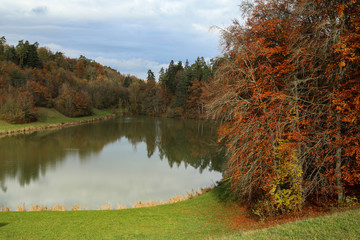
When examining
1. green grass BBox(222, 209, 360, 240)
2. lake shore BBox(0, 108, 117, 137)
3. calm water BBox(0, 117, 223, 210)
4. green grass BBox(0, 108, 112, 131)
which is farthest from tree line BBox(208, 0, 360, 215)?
green grass BBox(0, 108, 112, 131)

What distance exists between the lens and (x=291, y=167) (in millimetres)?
9109

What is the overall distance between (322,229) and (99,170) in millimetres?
18254

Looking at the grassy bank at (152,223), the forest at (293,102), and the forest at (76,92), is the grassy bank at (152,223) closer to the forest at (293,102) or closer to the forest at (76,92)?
the forest at (293,102)

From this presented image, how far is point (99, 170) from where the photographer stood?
70.2 ft

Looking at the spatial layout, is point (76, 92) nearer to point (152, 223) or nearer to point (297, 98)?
point (152, 223)

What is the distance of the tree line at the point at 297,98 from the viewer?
27.4 ft

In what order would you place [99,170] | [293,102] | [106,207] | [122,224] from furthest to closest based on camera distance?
[99,170], [106,207], [122,224], [293,102]

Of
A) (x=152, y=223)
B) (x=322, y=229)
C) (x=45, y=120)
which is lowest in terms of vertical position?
(x=152, y=223)

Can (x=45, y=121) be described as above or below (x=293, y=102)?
below

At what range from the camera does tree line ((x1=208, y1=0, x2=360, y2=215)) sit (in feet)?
27.4

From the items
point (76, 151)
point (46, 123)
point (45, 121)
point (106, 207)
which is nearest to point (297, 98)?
A: point (106, 207)

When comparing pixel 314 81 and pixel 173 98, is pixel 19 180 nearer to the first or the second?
pixel 314 81

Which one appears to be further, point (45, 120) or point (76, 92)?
point (76, 92)

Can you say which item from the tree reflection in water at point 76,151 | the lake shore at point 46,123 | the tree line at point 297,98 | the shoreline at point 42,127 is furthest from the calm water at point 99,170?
the tree line at point 297,98
